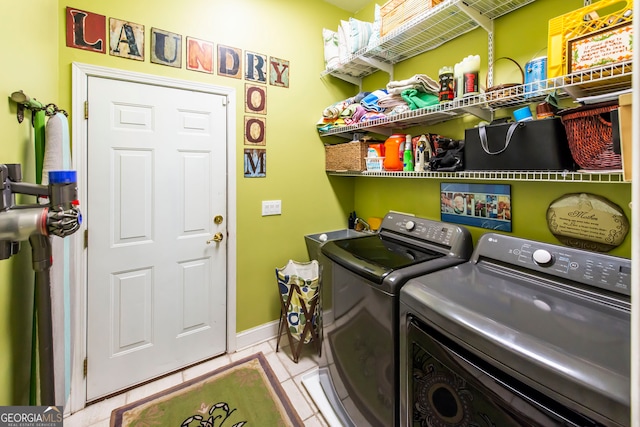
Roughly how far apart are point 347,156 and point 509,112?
110 centimetres

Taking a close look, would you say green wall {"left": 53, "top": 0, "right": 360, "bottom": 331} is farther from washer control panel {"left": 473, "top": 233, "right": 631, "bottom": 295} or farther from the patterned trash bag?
washer control panel {"left": 473, "top": 233, "right": 631, "bottom": 295}

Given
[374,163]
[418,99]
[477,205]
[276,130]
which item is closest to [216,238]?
[276,130]

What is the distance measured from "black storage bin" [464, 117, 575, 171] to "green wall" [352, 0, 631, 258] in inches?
13.0

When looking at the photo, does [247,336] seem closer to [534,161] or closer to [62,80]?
[62,80]

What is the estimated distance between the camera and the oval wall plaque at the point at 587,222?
4.07 ft

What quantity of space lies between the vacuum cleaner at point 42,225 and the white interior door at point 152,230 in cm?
99

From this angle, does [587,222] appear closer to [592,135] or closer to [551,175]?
[551,175]

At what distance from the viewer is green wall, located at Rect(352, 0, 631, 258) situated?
1.36 metres

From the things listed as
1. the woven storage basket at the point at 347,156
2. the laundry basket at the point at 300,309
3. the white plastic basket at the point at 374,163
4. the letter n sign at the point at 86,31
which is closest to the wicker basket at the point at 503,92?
the white plastic basket at the point at 374,163

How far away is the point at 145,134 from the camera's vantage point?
1851mm

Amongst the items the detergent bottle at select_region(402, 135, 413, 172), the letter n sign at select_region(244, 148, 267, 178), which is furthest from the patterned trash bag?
the detergent bottle at select_region(402, 135, 413, 172)

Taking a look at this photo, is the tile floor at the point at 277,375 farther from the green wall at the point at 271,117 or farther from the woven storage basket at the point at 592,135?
the woven storage basket at the point at 592,135

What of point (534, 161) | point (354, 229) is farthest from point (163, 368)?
point (534, 161)

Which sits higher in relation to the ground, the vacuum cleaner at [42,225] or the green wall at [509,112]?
the green wall at [509,112]
